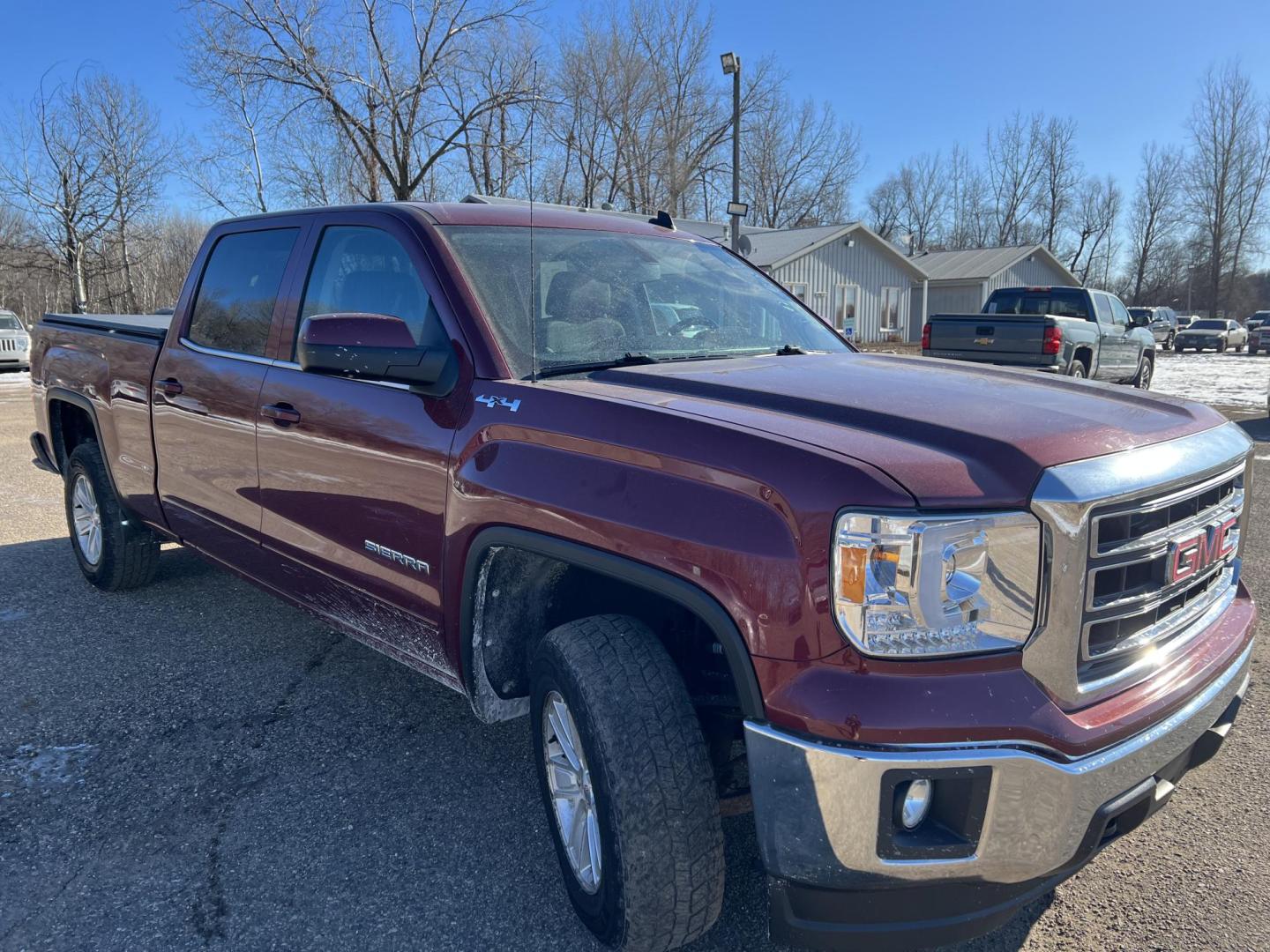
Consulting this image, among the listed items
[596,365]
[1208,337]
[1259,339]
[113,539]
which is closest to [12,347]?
[113,539]

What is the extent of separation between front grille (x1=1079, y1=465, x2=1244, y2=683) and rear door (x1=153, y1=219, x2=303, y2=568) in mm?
2856

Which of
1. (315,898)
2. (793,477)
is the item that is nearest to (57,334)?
(315,898)

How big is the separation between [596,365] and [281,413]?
4.08 feet

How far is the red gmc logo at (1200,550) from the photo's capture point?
208 cm

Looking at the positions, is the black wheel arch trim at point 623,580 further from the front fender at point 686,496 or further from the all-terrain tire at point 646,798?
the all-terrain tire at point 646,798

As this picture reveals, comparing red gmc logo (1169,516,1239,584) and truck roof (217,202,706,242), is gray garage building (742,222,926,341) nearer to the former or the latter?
truck roof (217,202,706,242)

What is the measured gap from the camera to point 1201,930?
92.4 inches

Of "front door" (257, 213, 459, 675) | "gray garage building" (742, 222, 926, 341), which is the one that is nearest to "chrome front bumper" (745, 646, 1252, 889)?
"front door" (257, 213, 459, 675)

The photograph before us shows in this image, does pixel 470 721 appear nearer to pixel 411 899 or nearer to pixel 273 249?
pixel 411 899

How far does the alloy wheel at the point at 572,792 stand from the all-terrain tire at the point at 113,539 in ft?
10.9

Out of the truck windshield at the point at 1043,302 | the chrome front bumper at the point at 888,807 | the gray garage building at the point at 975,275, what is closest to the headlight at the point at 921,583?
the chrome front bumper at the point at 888,807

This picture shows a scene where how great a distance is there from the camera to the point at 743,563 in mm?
1878

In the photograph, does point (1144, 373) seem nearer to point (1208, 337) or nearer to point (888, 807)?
point (888, 807)

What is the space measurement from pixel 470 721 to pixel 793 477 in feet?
7.12
